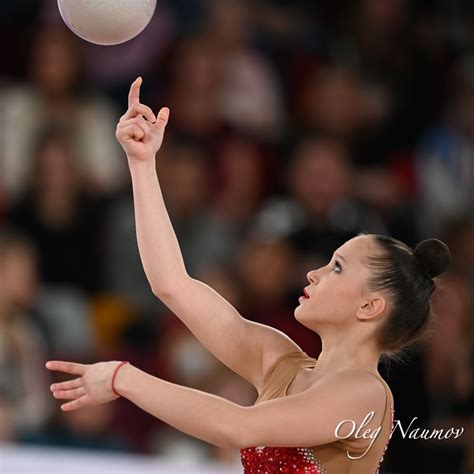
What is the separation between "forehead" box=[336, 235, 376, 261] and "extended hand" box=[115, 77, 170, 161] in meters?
0.61

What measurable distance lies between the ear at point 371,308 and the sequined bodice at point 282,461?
15.6 inches

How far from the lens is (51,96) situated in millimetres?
7133

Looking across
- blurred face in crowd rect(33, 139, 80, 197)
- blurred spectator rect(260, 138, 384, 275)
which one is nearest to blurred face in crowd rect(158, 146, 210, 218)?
blurred spectator rect(260, 138, 384, 275)

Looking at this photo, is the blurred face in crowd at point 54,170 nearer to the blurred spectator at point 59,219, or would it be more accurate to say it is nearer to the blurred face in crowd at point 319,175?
the blurred spectator at point 59,219

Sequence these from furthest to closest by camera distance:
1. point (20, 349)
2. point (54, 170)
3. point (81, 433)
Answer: point (54, 170), point (20, 349), point (81, 433)

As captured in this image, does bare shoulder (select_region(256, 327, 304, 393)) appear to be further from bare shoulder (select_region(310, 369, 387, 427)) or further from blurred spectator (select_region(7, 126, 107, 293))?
blurred spectator (select_region(7, 126, 107, 293))

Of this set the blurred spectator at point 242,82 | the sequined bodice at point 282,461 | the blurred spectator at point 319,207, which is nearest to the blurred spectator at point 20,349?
the blurred spectator at point 319,207

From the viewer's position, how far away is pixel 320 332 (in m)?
3.16

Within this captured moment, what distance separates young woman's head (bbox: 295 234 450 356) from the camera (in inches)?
121

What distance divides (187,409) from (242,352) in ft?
1.79

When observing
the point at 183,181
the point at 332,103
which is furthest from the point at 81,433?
the point at 332,103

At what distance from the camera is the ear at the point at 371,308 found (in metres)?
3.07

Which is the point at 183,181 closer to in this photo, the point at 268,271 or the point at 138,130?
the point at 268,271

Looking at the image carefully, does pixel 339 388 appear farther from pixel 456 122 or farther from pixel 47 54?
pixel 456 122
